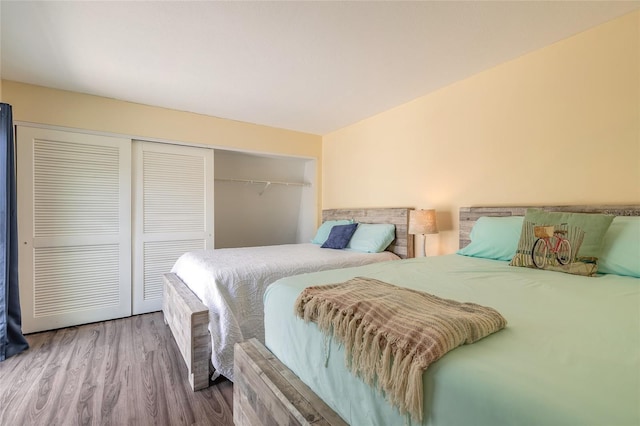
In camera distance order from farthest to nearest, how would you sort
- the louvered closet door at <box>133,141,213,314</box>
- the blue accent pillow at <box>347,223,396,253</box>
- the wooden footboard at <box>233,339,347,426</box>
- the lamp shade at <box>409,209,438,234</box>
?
the louvered closet door at <box>133,141,213,314</box>
the blue accent pillow at <box>347,223,396,253</box>
the lamp shade at <box>409,209,438,234</box>
the wooden footboard at <box>233,339,347,426</box>

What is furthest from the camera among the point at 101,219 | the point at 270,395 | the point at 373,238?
the point at 373,238

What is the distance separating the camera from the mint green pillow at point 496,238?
6.39 ft

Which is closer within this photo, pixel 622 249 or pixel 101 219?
pixel 622 249

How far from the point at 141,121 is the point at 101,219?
1097 millimetres

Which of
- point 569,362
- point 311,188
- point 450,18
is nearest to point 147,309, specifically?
point 311,188

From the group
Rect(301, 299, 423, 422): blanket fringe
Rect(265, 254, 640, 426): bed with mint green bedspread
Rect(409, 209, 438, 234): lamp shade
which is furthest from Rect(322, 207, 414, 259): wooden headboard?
Rect(301, 299, 423, 422): blanket fringe

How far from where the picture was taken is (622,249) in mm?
1518

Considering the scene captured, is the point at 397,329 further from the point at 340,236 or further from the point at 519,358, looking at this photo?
the point at 340,236

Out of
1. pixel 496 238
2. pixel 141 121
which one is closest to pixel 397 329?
pixel 496 238

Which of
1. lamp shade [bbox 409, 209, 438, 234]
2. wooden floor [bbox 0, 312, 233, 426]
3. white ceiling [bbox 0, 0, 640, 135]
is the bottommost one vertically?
wooden floor [bbox 0, 312, 233, 426]

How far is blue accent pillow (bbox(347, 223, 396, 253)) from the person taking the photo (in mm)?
2967

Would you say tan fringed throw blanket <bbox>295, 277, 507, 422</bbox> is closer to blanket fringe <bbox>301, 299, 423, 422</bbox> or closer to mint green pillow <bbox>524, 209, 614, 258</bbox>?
blanket fringe <bbox>301, 299, 423, 422</bbox>

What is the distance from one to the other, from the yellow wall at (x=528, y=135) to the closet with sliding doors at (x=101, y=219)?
231 cm

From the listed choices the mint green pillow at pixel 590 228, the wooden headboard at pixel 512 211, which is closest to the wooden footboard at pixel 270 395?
the mint green pillow at pixel 590 228
